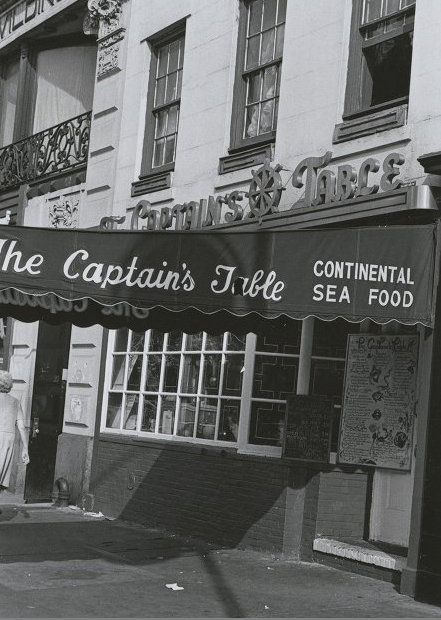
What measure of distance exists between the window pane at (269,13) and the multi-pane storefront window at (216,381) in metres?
3.64

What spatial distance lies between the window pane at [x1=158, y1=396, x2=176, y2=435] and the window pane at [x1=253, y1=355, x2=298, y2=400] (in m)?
1.81

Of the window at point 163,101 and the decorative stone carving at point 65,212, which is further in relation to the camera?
the decorative stone carving at point 65,212

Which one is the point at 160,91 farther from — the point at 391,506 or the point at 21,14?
the point at 391,506

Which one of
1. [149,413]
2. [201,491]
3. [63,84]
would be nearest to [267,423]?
[201,491]

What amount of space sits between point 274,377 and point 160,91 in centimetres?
484

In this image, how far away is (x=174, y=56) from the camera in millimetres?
14352

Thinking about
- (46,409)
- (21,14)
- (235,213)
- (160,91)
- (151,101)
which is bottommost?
(46,409)

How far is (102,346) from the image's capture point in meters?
15.0

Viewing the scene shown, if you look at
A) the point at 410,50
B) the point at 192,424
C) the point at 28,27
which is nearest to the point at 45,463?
the point at 192,424

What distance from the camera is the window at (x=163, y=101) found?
1414 centimetres

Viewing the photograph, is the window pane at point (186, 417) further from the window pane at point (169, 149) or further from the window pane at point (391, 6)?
the window pane at point (391, 6)

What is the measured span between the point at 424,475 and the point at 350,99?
402 cm

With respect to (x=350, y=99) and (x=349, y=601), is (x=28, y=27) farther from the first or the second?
(x=349, y=601)

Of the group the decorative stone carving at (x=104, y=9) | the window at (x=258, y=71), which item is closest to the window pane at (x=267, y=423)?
the window at (x=258, y=71)
